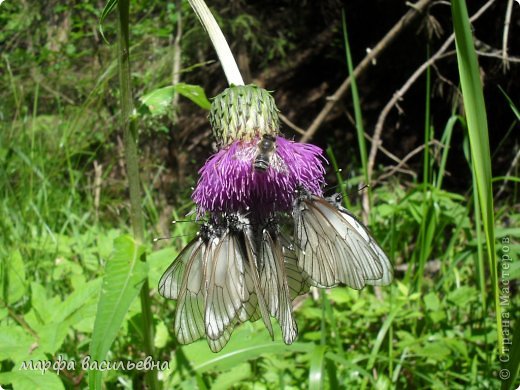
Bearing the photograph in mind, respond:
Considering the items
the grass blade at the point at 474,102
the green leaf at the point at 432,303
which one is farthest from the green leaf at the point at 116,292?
the green leaf at the point at 432,303

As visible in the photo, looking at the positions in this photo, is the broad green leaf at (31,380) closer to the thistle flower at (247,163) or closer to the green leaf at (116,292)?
the green leaf at (116,292)

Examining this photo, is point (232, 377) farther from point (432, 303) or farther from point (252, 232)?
point (432, 303)

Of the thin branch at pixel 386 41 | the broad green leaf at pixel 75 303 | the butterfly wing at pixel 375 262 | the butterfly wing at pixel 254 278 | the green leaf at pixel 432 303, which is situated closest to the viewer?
the butterfly wing at pixel 254 278

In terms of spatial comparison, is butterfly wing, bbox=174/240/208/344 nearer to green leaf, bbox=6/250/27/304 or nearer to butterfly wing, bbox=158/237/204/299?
butterfly wing, bbox=158/237/204/299

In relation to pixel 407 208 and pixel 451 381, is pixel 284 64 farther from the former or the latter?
pixel 451 381

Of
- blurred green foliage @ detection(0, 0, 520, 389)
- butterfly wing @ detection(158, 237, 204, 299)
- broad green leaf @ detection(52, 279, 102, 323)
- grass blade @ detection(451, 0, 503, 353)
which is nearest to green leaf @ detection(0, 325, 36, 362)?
blurred green foliage @ detection(0, 0, 520, 389)

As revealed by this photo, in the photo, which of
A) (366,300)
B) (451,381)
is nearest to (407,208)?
(366,300)
